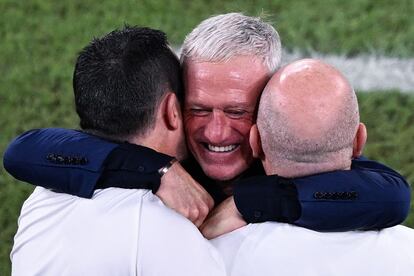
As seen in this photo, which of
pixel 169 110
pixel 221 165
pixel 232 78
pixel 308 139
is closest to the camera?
pixel 308 139

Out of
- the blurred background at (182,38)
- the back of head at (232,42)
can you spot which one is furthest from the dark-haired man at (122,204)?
the blurred background at (182,38)

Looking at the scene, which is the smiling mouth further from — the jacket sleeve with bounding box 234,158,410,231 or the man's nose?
the jacket sleeve with bounding box 234,158,410,231

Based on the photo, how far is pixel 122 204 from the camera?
2.21 metres

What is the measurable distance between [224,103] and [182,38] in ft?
7.66

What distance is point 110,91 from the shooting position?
7.73 ft

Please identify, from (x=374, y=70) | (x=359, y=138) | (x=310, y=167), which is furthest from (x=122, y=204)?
(x=374, y=70)

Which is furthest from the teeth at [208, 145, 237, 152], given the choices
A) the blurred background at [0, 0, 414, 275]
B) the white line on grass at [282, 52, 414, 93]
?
the white line on grass at [282, 52, 414, 93]

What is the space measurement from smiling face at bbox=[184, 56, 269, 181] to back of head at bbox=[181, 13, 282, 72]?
0.9 inches

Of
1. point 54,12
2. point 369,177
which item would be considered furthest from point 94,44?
point 54,12

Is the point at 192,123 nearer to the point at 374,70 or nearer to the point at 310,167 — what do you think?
the point at 310,167

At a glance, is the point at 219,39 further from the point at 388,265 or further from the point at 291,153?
the point at 388,265

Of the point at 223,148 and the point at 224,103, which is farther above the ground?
the point at 224,103

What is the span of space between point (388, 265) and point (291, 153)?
13.7 inches

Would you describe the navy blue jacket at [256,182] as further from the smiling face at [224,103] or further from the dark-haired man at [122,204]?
the smiling face at [224,103]
